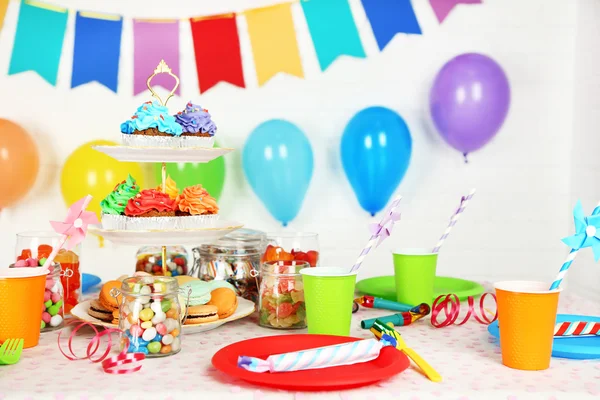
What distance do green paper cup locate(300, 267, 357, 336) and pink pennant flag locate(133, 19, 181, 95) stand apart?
6.12 ft

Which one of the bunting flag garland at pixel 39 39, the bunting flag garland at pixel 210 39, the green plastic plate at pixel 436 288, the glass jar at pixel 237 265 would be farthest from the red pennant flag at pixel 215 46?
the glass jar at pixel 237 265

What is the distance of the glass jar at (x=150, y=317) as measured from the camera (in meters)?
1.05

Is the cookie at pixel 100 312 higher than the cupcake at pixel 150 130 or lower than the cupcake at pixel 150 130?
lower

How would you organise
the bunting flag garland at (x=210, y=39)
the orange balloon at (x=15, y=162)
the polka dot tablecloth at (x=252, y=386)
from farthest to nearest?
the bunting flag garland at (x=210, y=39) < the orange balloon at (x=15, y=162) < the polka dot tablecloth at (x=252, y=386)

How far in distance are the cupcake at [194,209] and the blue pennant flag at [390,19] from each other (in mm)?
1730

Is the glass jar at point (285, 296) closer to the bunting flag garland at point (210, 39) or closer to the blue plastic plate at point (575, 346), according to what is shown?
A: the blue plastic plate at point (575, 346)

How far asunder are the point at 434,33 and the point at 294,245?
178 centimetres

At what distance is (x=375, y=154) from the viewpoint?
8.16 feet

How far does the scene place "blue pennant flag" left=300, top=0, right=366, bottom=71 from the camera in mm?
2799

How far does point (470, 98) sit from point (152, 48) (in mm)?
1347

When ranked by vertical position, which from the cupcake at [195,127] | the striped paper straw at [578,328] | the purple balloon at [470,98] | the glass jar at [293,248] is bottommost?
the striped paper straw at [578,328]

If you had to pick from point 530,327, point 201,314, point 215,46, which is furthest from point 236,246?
point 215,46

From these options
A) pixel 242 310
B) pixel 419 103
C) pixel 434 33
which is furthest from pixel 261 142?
pixel 242 310

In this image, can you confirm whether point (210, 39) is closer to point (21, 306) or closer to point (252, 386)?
point (21, 306)
